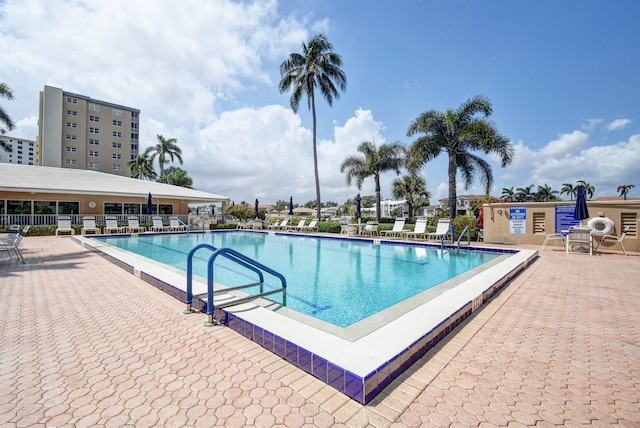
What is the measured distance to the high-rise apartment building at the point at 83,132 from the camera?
3994 cm

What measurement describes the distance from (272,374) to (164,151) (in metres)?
40.5

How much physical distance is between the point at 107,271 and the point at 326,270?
553 centimetres

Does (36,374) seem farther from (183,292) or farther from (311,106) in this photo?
(311,106)

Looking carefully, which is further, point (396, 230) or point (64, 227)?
point (64, 227)

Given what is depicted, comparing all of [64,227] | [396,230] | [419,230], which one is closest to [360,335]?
[419,230]

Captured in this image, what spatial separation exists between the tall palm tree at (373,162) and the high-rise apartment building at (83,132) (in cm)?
3909

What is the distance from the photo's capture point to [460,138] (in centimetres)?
1658

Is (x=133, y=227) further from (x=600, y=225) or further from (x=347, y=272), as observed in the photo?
(x=600, y=225)

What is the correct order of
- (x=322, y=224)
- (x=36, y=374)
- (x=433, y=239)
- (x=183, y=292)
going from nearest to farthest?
(x=36, y=374) → (x=183, y=292) → (x=433, y=239) → (x=322, y=224)

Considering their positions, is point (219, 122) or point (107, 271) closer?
point (107, 271)

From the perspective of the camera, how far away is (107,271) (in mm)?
6887

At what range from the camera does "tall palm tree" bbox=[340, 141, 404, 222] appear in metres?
24.2

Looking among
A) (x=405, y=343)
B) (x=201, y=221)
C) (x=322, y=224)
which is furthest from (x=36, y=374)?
(x=201, y=221)

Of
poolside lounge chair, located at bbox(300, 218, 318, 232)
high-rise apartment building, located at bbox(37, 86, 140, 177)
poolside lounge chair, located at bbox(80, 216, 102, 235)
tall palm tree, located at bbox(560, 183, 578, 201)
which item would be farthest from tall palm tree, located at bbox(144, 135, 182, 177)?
tall palm tree, located at bbox(560, 183, 578, 201)
